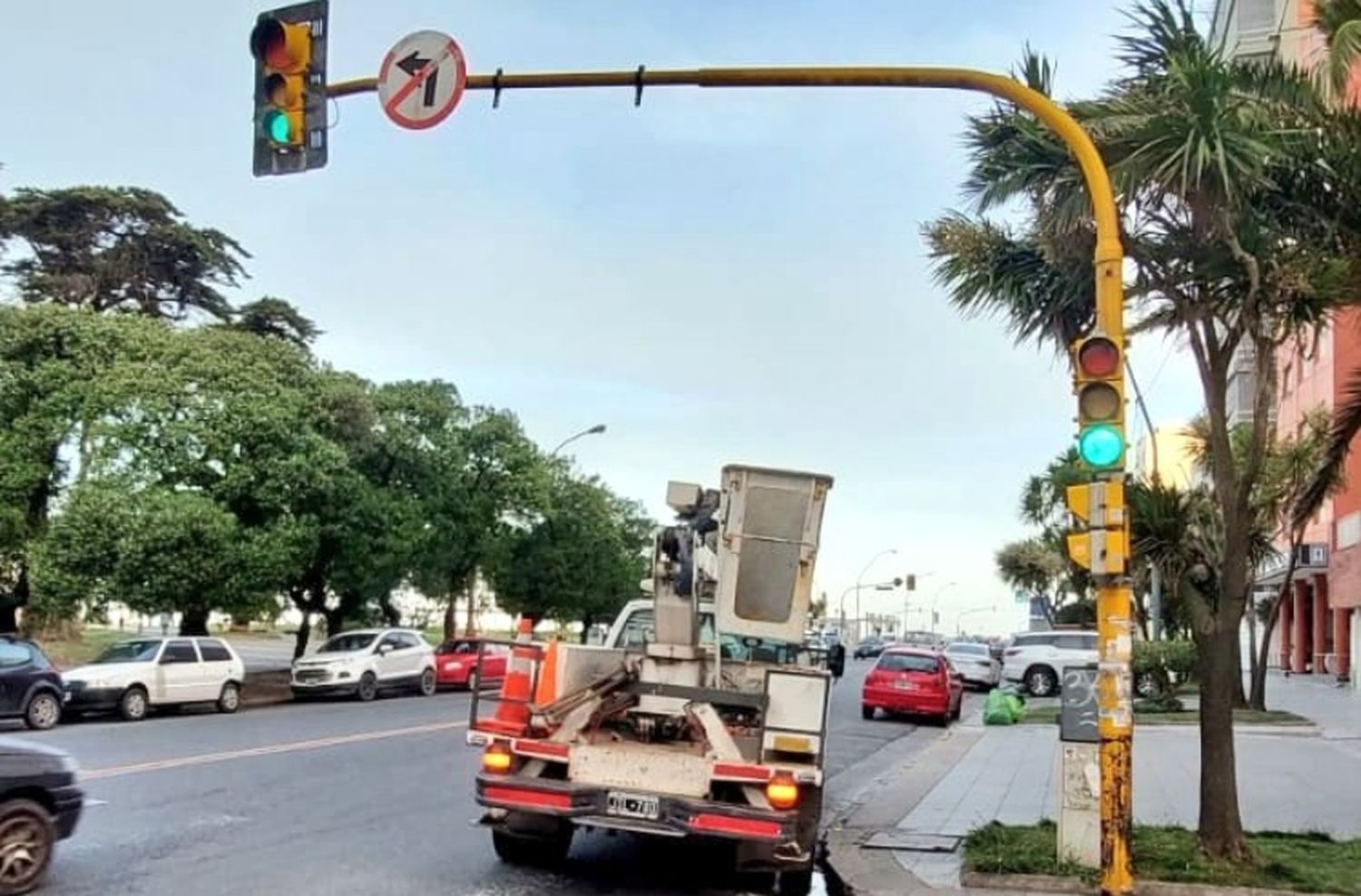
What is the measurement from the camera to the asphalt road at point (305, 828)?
861cm

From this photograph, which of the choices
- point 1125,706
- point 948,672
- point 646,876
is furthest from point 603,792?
point 948,672

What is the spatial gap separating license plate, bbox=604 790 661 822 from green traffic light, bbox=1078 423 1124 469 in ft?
11.8

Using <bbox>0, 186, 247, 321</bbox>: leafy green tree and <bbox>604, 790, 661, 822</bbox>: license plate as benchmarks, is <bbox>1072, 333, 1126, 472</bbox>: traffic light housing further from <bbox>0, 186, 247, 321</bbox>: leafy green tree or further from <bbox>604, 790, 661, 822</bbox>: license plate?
<bbox>0, 186, 247, 321</bbox>: leafy green tree

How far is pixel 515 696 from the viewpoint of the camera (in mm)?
9258

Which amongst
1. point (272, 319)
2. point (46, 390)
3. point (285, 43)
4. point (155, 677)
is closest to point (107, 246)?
point (272, 319)

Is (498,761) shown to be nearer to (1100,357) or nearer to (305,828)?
(305,828)

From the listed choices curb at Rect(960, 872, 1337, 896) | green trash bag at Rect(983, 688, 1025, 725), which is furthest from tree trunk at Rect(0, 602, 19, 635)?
curb at Rect(960, 872, 1337, 896)

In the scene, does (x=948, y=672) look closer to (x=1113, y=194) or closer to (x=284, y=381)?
(x=284, y=381)

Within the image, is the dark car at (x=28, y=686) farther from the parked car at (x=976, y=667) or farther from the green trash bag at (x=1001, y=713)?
the parked car at (x=976, y=667)

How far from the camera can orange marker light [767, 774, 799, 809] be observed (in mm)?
8211

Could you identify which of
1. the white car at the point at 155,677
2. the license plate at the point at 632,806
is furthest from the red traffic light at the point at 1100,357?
the white car at the point at 155,677

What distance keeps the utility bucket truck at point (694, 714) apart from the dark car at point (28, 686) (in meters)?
13.1

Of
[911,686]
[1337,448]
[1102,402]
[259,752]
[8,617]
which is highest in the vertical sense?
[1337,448]

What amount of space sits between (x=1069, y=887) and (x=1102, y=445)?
3094 millimetres
